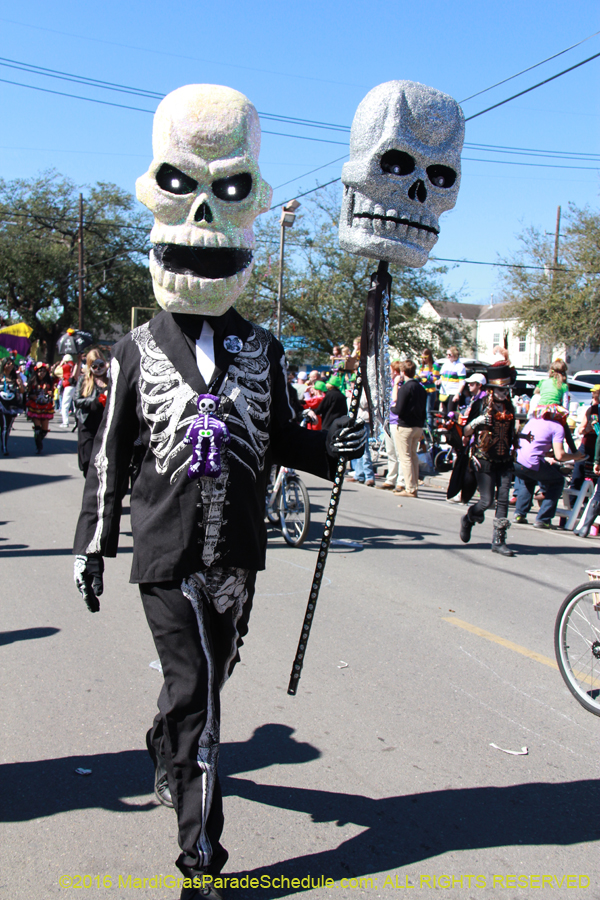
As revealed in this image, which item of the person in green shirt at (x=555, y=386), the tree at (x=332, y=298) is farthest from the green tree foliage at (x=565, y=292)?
the person in green shirt at (x=555, y=386)

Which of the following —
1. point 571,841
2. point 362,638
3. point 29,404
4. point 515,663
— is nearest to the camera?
point 571,841

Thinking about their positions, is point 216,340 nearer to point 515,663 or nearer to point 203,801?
point 203,801

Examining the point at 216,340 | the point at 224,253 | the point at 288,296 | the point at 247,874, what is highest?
the point at 288,296

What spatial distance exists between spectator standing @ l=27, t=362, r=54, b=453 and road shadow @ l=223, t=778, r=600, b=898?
1403 cm

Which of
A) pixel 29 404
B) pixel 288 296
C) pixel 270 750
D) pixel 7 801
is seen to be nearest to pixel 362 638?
pixel 270 750

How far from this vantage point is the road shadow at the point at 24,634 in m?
4.90

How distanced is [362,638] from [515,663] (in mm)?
986

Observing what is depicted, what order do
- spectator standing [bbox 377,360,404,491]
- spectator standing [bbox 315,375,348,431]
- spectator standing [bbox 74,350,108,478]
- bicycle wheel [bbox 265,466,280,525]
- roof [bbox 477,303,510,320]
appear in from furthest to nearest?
roof [bbox 477,303,510,320]
spectator standing [bbox 377,360,404,491]
spectator standing [bbox 315,375,348,431]
bicycle wheel [bbox 265,466,280,525]
spectator standing [bbox 74,350,108,478]

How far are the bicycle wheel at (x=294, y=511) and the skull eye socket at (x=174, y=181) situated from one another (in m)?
5.54

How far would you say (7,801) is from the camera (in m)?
3.03

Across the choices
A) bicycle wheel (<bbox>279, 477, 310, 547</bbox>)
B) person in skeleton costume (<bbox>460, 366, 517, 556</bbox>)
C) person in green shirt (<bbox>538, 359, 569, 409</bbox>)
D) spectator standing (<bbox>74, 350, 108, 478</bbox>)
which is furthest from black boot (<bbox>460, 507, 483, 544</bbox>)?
spectator standing (<bbox>74, 350, 108, 478</bbox>)

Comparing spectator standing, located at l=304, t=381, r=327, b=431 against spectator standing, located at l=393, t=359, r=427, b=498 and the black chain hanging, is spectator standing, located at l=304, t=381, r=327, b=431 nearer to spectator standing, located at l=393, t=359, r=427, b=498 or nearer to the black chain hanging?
spectator standing, located at l=393, t=359, r=427, b=498

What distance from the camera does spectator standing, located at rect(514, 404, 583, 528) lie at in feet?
31.5

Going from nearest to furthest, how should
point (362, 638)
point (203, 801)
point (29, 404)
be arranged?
point (203, 801) < point (362, 638) < point (29, 404)
